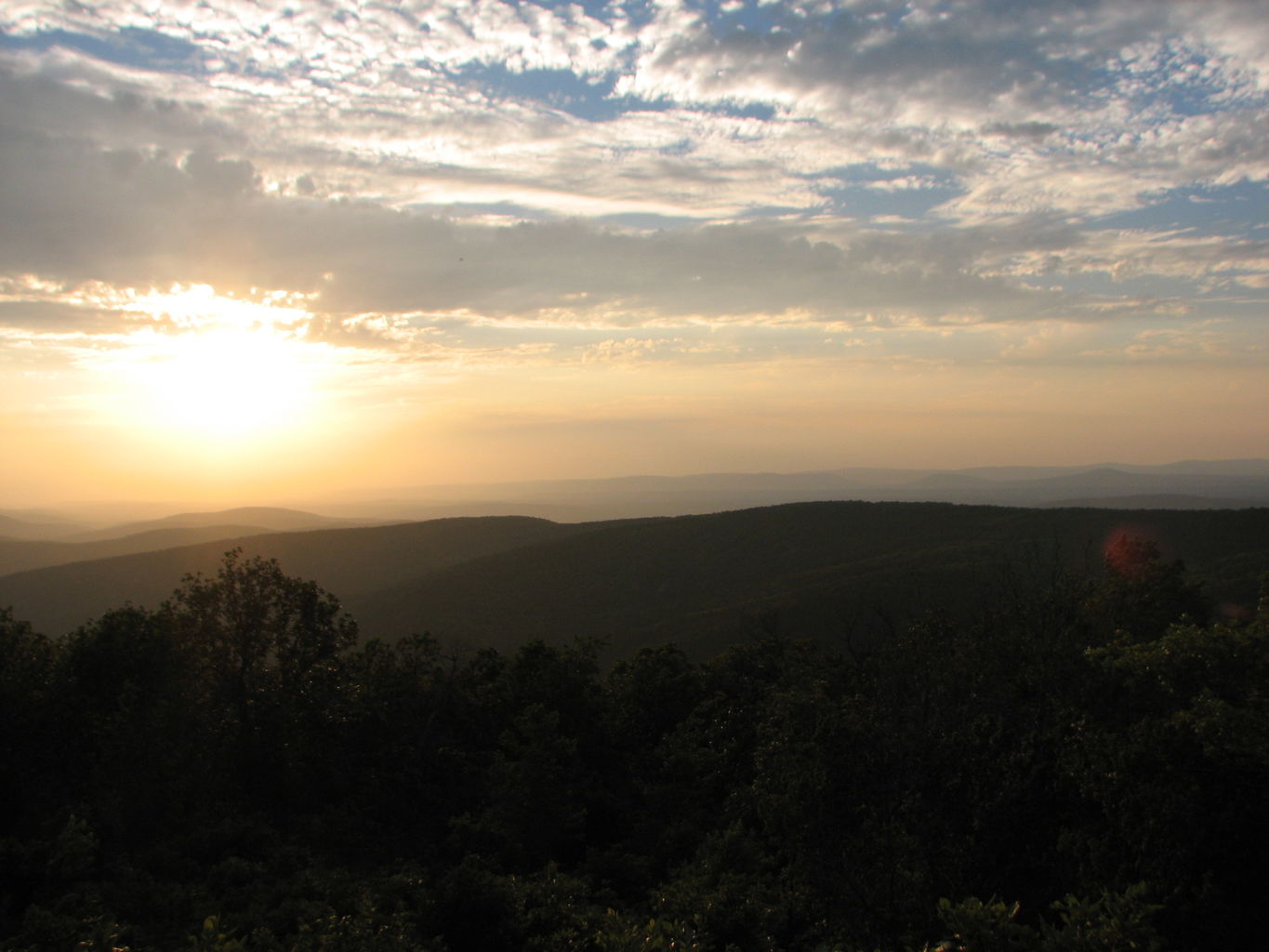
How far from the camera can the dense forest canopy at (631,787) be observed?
10656 mm

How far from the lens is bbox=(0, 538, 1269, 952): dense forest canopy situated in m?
10.7

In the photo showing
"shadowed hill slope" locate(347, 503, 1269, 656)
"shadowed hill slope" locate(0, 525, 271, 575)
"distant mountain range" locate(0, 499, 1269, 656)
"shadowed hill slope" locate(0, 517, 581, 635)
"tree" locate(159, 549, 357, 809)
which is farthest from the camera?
"shadowed hill slope" locate(0, 525, 271, 575)

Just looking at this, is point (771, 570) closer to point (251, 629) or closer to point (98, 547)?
point (251, 629)

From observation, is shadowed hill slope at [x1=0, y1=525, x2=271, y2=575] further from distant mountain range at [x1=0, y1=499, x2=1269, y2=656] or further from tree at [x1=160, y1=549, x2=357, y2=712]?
tree at [x1=160, y1=549, x2=357, y2=712]

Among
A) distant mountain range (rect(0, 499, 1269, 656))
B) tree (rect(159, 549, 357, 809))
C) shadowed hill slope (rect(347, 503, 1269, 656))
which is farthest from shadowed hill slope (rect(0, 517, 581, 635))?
tree (rect(159, 549, 357, 809))

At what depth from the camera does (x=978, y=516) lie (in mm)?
88188

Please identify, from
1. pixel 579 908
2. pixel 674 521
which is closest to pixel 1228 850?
pixel 579 908

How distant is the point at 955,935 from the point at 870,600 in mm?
55279

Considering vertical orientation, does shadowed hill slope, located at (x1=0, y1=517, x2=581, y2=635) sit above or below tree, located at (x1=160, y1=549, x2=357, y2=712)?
below

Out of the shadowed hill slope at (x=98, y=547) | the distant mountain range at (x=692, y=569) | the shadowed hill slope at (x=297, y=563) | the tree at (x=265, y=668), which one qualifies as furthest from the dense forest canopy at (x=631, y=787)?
the shadowed hill slope at (x=98, y=547)

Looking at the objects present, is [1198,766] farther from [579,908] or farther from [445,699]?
[445,699]

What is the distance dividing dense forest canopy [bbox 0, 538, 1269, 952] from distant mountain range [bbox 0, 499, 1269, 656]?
21859mm

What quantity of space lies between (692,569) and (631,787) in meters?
63.8

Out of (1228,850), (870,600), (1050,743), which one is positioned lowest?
(870,600)
